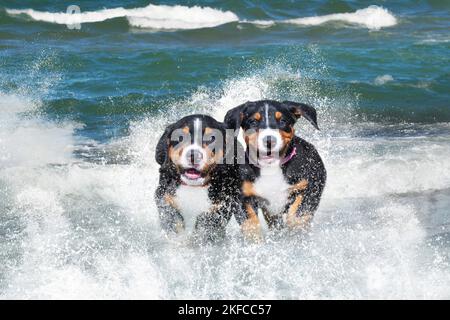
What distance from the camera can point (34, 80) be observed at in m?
16.8

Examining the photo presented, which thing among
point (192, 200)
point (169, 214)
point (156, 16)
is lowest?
point (169, 214)

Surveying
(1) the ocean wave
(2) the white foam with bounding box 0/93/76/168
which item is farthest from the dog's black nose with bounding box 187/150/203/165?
(1) the ocean wave

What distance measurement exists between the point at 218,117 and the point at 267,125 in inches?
206

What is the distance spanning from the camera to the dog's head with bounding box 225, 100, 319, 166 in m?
7.89

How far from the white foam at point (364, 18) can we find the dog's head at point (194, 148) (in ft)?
49.9

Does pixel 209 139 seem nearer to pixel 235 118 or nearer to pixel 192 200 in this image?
pixel 235 118

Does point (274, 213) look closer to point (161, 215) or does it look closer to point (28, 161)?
point (161, 215)

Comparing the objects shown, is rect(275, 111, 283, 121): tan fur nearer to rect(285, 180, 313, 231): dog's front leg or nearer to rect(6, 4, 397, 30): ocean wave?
rect(285, 180, 313, 231): dog's front leg

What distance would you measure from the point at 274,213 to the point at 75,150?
17.2 ft

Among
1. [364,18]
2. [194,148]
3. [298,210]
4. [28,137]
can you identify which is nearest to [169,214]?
[194,148]

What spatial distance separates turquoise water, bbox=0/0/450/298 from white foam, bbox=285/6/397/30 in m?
0.07

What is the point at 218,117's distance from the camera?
13.2 meters
